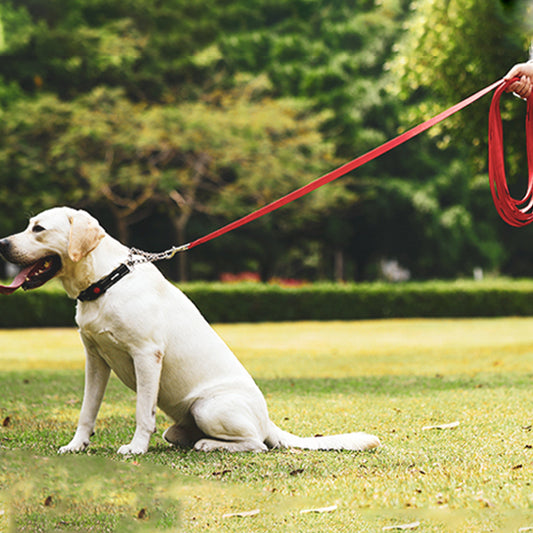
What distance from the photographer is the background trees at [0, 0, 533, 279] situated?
26828mm

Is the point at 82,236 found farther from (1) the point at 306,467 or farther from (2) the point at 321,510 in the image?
(2) the point at 321,510

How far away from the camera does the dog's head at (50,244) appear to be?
4.80 meters

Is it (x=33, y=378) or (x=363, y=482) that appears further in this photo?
(x=33, y=378)

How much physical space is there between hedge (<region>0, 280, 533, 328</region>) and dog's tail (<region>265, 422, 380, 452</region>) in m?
17.1

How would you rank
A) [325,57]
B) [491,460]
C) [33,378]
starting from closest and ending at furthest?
[491,460] < [33,378] < [325,57]

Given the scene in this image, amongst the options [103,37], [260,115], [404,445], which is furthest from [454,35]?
[103,37]

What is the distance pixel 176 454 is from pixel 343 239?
103 ft

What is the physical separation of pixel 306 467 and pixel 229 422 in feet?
1.96

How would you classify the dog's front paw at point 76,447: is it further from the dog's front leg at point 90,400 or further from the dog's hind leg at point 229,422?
the dog's hind leg at point 229,422

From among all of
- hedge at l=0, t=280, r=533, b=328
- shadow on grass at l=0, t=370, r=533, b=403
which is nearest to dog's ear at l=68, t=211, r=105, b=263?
shadow on grass at l=0, t=370, r=533, b=403

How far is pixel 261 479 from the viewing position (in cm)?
436

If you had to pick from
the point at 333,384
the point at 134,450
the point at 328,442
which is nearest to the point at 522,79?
the point at 328,442

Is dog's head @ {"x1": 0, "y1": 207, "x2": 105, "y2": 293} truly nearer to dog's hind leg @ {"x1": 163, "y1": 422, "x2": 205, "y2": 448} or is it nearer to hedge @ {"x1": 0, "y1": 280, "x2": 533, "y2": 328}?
dog's hind leg @ {"x1": 163, "y1": 422, "x2": 205, "y2": 448}

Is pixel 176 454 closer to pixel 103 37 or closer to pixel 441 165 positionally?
pixel 103 37
